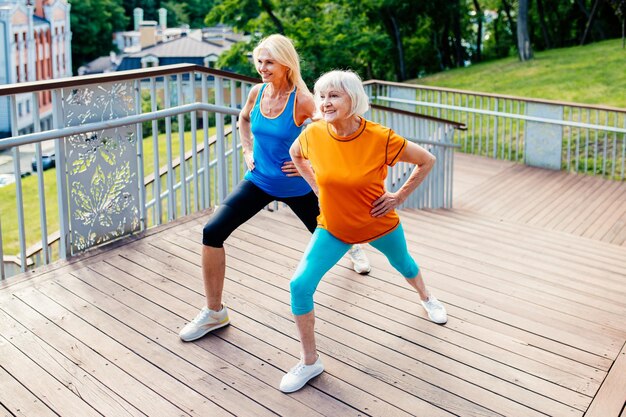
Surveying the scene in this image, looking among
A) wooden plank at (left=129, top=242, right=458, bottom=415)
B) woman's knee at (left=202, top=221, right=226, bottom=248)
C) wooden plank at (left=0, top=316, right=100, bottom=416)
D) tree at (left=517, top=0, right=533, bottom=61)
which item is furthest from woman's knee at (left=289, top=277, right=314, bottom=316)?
tree at (left=517, top=0, right=533, bottom=61)

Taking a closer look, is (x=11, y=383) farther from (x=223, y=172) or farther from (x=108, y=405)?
(x=223, y=172)

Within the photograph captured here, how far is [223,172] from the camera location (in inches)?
232

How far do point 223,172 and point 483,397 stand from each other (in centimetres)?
306

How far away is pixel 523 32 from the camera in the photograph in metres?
24.9

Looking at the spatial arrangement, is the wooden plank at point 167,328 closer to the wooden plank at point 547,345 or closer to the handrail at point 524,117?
the wooden plank at point 547,345

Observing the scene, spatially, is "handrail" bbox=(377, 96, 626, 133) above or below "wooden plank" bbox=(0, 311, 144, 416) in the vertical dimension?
above

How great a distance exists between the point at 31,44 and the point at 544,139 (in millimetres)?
63393

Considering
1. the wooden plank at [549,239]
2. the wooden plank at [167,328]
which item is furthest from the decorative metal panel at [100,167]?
the wooden plank at [549,239]

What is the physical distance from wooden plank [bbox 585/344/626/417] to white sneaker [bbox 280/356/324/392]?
1184 millimetres

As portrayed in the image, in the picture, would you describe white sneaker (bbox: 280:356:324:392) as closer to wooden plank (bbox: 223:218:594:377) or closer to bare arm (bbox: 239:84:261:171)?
wooden plank (bbox: 223:218:594:377)

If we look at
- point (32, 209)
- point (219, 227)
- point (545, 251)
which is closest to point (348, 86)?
point (219, 227)

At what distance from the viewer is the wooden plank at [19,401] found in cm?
323

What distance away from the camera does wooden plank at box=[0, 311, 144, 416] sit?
10.8 ft

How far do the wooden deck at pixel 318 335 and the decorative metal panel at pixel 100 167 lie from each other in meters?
0.18
